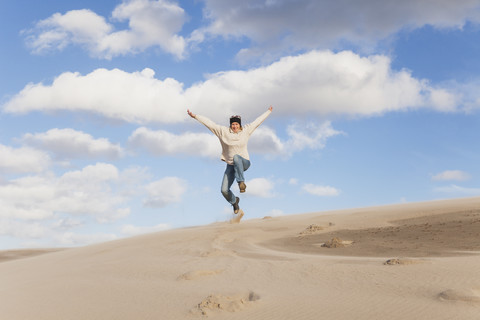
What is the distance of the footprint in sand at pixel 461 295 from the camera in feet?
13.6

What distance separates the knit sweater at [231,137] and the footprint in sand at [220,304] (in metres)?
7.07

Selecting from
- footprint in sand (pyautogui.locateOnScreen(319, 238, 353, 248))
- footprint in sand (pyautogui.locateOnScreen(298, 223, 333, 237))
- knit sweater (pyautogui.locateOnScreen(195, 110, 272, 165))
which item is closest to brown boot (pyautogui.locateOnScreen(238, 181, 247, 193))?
knit sweater (pyautogui.locateOnScreen(195, 110, 272, 165))

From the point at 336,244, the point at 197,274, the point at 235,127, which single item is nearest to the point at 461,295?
the point at 197,274

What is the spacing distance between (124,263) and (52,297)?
1781 mm

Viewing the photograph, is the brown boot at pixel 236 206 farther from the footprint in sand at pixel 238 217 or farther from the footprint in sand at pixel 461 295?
the footprint in sand at pixel 461 295

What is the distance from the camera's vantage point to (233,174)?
1202 centimetres

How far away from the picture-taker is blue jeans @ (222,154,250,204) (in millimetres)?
11516

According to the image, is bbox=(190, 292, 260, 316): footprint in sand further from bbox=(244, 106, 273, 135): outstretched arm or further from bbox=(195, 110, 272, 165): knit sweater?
bbox=(244, 106, 273, 135): outstretched arm

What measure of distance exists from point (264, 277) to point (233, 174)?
21.0ft

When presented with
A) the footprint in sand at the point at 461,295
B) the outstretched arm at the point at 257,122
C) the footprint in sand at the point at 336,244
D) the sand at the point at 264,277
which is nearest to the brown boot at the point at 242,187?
the sand at the point at 264,277

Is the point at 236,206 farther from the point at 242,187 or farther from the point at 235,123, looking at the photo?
the point at 235,123

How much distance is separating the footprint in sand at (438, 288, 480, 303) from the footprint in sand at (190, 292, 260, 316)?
68.7 inches

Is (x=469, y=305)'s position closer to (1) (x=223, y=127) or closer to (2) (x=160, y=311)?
(2) (x=160, y=311)

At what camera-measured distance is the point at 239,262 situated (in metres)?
6.80
